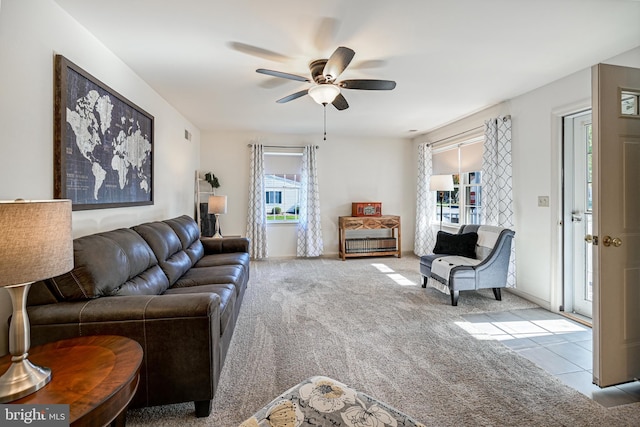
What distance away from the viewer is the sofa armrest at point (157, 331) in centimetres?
148

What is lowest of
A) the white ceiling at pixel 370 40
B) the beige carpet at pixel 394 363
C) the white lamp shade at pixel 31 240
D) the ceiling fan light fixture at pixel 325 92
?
the beige carpet at pixel 394 363

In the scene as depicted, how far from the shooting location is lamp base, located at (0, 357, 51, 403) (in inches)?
39.9

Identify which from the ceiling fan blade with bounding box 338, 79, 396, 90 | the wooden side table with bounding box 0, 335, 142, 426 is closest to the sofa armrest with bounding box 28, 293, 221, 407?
the wooden side table with bounding box 0, 335, 142, 426

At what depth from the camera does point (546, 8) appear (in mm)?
2002

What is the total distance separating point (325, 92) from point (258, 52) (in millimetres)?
681

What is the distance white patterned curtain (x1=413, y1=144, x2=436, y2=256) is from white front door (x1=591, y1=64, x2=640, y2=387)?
3.80 m

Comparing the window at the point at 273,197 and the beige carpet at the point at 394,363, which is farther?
the window at the point at 273,197

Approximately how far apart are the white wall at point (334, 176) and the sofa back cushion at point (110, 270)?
345cm

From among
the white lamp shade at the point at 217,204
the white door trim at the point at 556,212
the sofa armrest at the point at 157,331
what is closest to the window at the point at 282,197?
the white lamp shade at the point at 217,204

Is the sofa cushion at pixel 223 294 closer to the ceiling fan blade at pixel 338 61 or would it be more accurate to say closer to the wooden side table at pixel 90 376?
the wooden side table at pixel 90 376

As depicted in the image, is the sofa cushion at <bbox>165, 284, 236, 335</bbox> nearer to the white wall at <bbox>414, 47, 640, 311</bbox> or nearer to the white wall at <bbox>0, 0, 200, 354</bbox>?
the white wall at <bbox>0, 0, 200, 354</bbox>

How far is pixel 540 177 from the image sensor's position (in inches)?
136

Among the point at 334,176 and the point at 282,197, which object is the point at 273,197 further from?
the point at 334,176

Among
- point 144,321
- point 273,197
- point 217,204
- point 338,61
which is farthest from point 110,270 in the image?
point 273,197
